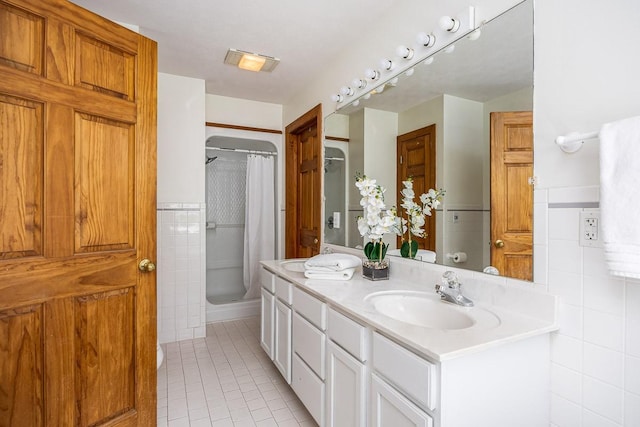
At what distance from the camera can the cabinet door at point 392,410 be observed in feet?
3.20

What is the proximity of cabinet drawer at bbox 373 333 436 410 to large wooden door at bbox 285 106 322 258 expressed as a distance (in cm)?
174

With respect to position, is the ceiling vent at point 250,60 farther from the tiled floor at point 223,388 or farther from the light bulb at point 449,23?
the tiled floor at point 223,388

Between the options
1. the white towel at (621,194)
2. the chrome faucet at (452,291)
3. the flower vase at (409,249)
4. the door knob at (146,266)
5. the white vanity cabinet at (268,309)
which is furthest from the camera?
the white vanity cabinet at (268,309)

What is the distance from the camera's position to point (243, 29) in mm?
2182

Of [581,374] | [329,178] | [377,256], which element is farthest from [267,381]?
[581,374]

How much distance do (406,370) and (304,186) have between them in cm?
245

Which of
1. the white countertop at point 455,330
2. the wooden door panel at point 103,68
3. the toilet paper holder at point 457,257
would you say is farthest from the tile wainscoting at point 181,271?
the toilet paper holder at point 457,257

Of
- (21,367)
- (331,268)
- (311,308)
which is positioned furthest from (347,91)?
(21,367)

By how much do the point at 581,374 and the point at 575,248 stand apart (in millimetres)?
415

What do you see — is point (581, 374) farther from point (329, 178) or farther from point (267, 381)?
point (329, 178)

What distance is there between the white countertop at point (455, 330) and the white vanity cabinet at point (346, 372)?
0.07 meters

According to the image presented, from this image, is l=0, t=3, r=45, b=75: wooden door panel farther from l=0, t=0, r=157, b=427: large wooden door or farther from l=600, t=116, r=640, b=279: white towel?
l=600, t=116, r=640, b=279: white towel

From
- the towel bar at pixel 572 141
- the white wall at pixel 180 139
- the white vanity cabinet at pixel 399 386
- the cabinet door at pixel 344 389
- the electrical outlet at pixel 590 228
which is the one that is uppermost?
the white wall at pixel 180 139

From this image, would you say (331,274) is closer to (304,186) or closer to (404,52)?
(404,52)
